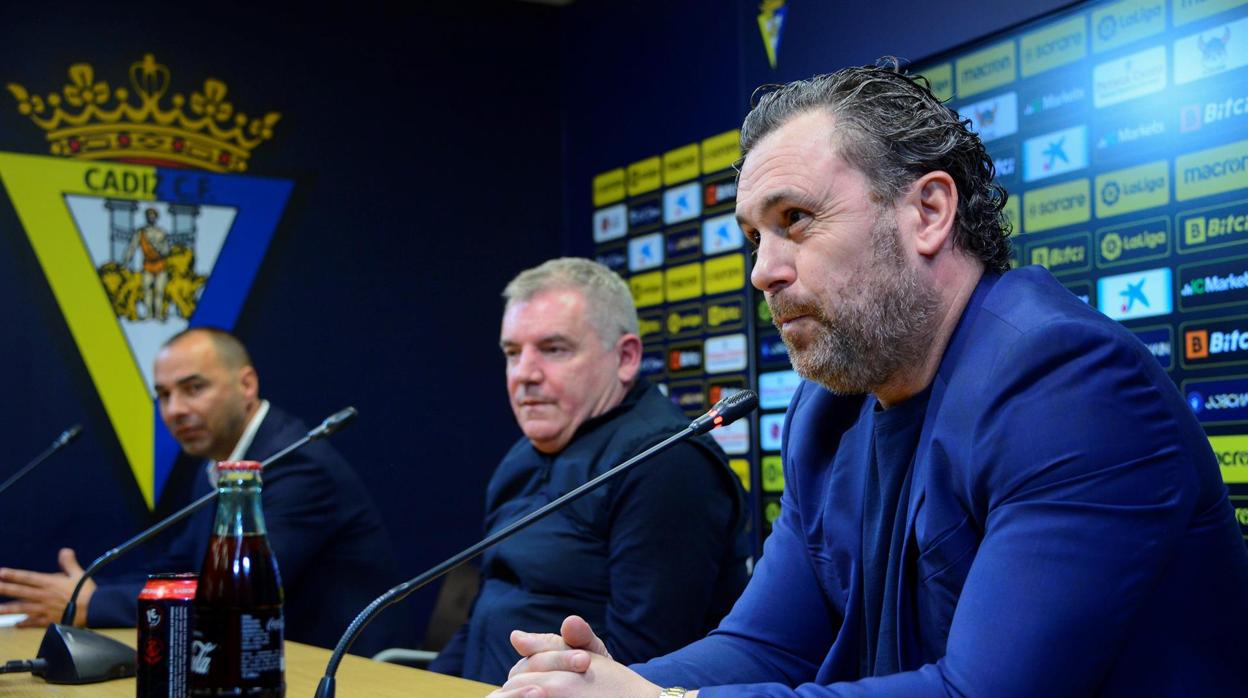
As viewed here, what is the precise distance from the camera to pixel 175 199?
4586 mm

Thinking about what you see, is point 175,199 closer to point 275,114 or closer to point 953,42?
point 275,114

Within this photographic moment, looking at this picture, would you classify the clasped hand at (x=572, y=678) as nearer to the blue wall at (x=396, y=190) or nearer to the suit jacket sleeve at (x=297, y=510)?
the suit jacket sleeve at (x=297, y=510)

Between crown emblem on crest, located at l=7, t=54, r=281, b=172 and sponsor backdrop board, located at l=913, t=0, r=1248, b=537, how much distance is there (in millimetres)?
2720

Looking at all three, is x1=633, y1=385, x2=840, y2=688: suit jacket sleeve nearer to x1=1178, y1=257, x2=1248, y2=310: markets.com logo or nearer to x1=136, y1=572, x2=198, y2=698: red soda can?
x1=136, y1=572, x2=198, y2=698: red soda can

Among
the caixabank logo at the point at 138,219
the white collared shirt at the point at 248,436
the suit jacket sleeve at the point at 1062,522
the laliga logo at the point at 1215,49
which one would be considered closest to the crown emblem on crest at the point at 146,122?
the caixabank logo at the point at 138,219

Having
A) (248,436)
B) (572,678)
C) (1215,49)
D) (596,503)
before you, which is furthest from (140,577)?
(1215,49)

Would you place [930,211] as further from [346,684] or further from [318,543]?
[318,543]

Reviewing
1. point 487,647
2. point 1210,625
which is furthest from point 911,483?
point 487,647

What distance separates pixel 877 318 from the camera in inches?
60.3

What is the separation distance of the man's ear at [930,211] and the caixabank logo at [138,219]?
3517 mm

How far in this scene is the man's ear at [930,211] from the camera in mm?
1558

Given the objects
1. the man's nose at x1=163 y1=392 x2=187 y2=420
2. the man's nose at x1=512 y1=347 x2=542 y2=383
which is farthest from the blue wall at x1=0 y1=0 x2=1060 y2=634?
the man's nose at x1=512 y1=347 x2=542 y2=383

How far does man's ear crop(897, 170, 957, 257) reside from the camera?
5.11 feet

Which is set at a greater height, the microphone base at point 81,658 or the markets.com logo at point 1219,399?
the markets.com logo at point 1219,399
